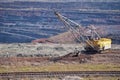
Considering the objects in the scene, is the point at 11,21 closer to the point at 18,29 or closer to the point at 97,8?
the point at 18,29

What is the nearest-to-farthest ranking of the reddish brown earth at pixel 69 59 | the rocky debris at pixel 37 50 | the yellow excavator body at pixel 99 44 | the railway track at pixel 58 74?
the railway track at pixel 58 74 < the reddish brown earth at pixel 69 59 < the yellow excavator body at pixel 99 44 < the rocky debris at pixel 37 50

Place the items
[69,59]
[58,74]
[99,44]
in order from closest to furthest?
[58,74], [69,59], [99,44]

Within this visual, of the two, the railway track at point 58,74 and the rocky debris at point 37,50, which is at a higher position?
the railway track at point 58,74

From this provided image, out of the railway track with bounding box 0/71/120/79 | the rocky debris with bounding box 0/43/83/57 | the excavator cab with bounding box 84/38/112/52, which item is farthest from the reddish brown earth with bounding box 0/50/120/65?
the railway track with bounding box 0/71/120/79

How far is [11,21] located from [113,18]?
18.7m

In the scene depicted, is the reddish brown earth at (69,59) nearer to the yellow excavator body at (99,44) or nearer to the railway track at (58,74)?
the yellow excavator body at (99,44)

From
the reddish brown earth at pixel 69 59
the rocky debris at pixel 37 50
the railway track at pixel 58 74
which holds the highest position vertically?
the railway track at pixel 58 74

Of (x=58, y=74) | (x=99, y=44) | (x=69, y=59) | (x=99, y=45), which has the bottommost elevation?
(x=69, y=59)

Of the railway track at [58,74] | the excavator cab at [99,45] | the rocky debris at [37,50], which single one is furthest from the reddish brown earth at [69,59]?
the railway track at [58,74]

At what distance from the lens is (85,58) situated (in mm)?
35438

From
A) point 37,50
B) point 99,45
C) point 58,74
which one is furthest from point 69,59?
point 37,50

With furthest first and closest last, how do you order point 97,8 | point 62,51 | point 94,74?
point 97,8
point 62,51
point 94,74

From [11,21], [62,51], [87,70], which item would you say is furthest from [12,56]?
[11,21]

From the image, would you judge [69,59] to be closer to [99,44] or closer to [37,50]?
[99,44]
